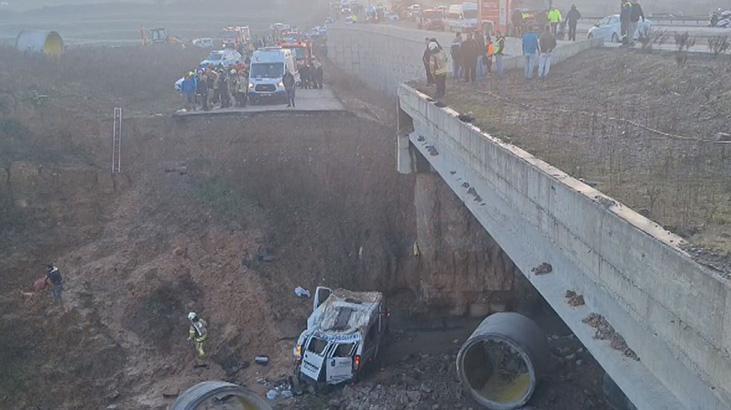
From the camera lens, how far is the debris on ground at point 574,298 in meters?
7.87

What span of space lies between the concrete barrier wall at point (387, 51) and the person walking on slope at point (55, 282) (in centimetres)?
1341

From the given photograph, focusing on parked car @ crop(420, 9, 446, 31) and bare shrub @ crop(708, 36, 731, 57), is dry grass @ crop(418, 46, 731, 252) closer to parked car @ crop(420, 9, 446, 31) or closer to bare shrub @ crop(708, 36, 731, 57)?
bare shrub @ crop(708, 36, 731, 57)

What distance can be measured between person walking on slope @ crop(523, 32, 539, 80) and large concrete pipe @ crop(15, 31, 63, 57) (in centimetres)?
2821

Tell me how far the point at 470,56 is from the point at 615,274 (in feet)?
43.9

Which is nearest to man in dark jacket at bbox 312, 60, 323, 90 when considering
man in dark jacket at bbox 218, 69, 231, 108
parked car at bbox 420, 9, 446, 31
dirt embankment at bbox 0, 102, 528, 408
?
parked car at bbox 420, 9, 446, 31

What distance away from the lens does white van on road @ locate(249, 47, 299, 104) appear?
28953mm

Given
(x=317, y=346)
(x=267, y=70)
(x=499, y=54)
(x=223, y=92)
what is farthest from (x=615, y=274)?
(x=267, y=70)

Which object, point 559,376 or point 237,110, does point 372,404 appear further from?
point 237,110

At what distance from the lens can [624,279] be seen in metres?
6.45

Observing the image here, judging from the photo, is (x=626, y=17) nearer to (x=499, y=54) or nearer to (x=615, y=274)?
(x=499, y=54)

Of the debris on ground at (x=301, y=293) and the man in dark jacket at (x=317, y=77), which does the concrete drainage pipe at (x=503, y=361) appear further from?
the man in dark jacket at (x=317, y=77)

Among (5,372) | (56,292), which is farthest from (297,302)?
(5,372)

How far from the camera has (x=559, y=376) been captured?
1324cm

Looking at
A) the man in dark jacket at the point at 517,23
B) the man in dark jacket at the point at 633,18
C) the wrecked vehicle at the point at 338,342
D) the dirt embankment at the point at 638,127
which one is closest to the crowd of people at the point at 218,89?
the man in dark jacket at the point at 517,23
